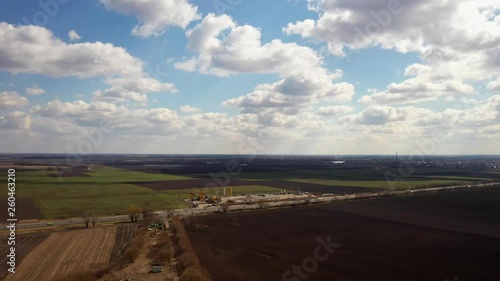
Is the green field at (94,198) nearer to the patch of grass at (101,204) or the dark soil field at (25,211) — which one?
the patch of grass at (101,204)

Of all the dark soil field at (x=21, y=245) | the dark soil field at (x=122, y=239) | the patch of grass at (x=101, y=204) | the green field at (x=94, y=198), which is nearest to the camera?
the dark soil field at (x=21, y=245)

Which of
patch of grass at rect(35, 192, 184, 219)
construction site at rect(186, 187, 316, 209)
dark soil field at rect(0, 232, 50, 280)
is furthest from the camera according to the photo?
construction site at rect(186, 187, 316, 209)

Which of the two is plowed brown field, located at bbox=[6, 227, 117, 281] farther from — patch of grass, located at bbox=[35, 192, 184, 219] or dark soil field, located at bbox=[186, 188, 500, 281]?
patch of grass, located at bbox=[35, 192, 184, 219]

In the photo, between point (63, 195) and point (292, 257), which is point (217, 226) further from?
point (63, 195)

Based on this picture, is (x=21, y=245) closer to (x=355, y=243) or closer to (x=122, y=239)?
(x=122, y=239)

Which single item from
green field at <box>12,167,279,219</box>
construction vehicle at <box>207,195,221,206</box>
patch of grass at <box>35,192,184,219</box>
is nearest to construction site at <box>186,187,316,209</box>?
construction vehicle at <box>207,195,221,206</box>

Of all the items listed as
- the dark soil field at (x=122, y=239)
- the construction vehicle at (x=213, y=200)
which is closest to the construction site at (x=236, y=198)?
the construction vehicle at (x=213, y=200)
